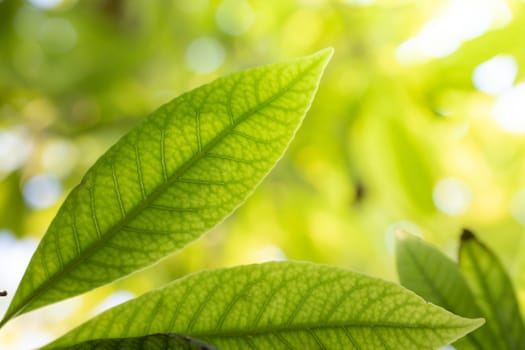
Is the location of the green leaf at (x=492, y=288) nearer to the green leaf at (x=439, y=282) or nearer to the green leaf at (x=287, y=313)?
the green leaf at (x=439, y=282)

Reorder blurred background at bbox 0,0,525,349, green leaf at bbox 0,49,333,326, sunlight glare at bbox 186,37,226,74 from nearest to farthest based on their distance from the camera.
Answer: green leaf at bbox 0,49,333,326 → blurred background at bbox 0,0,525,349 → sunlight glare at bbox 186,37,226,74

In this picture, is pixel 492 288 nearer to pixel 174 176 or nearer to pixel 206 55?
pixel 174 176

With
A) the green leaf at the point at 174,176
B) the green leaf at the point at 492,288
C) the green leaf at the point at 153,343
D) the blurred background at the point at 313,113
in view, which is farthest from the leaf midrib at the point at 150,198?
the blurred background at the point at 313,113

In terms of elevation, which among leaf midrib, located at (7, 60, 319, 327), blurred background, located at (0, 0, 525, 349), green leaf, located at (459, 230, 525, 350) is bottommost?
green leaf, located at (459, 230, 525, 350)

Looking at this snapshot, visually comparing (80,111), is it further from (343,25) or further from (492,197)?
(492,197)

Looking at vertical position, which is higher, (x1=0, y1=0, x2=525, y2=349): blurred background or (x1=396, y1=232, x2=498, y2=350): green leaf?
Result: (x1=0, y1=0, x2=525, y2=349): blurred background

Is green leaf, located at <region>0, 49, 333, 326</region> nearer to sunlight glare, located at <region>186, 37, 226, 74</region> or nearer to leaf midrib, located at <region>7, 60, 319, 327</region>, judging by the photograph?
leaf midrib, located at <region>7, 60, 319, 327</region>

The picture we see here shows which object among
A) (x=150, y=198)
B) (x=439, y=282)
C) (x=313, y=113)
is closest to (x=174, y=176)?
(x=150, y=198)

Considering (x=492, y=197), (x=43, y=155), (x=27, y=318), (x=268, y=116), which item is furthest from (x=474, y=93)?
(x=27, y=318)

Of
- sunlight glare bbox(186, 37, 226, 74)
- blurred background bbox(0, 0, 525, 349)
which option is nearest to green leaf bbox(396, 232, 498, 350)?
blurred background bbox(0, 0, 525, 349)
